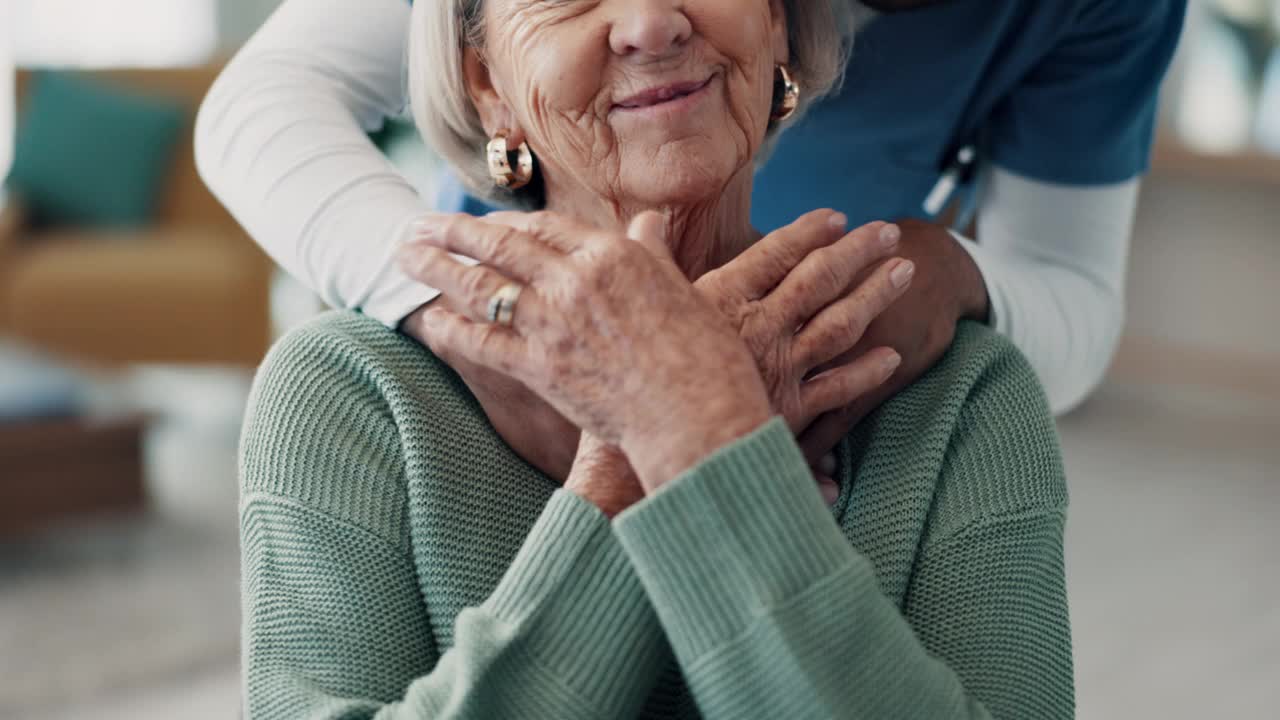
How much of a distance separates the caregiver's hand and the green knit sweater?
4 centimetres

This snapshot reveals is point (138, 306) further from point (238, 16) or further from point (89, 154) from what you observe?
point (238, 16)

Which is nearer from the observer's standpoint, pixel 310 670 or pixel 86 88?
pixel 310 670

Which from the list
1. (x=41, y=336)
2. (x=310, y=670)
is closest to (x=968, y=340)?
(x=310, y=670)

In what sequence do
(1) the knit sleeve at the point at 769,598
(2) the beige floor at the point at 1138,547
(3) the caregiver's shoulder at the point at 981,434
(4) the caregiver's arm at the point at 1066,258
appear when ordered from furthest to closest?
1. (2) the beige floor at the point at 1138,547
2. (4) the caregiver's arm at the point at 1066,258
3. (3) the caregiver's shoulder at the point at 981,434
4. (1) the knit sleeve at the point at 769,598

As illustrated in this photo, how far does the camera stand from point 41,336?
494cm

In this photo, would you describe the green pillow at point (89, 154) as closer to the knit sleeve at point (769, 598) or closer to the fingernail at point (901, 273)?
the fingernail at point (901, 273)

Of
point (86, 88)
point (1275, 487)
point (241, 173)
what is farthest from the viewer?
point (86, 88)

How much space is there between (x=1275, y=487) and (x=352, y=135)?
4153 mm

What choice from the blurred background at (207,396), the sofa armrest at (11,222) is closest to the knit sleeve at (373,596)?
the blurred background at (207,396)

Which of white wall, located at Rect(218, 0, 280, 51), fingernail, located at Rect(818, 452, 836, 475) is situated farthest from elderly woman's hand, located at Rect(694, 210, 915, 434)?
white wall, located at Rect(218, 0, 280, 51)

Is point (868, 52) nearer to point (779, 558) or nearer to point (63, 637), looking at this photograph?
point (779, 558)

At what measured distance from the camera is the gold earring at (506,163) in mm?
1399

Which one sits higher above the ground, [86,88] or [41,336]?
[86,88]

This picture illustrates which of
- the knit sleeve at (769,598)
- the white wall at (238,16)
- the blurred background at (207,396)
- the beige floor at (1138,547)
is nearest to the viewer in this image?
the knit sleeve at (769,598)
